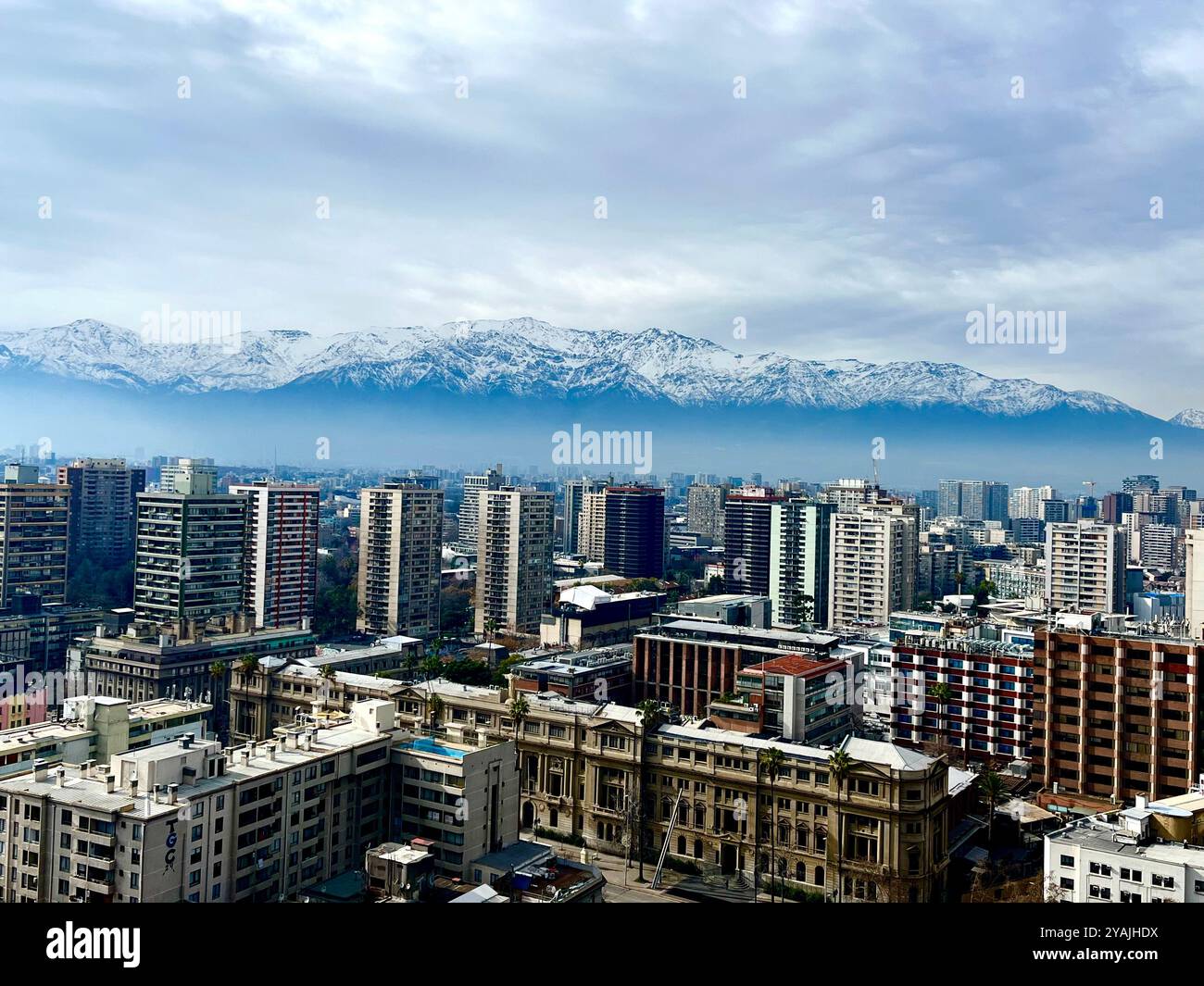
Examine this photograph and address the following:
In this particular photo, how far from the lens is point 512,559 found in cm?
3466

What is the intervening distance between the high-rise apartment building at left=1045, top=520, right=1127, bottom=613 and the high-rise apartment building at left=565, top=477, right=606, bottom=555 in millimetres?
28002

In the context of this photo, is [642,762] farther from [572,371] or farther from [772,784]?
[572,371]

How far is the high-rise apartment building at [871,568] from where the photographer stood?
107 feet

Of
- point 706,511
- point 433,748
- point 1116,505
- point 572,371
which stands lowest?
point 433,748

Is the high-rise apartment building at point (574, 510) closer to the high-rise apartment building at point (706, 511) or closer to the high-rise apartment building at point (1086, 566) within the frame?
the high-rise apartment building at point (706, 511)

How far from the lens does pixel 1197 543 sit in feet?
63.0

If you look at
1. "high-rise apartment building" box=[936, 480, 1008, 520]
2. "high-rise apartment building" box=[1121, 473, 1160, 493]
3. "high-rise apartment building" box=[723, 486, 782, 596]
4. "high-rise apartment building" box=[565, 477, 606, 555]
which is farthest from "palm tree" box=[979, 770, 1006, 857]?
"high-rise apartment building" box=[936, 480, 1008, 520]

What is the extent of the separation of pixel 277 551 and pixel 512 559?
8.32m

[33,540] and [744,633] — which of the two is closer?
[744,633]

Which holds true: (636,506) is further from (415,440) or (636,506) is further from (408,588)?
(415,440)

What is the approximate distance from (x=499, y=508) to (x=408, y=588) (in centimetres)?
461

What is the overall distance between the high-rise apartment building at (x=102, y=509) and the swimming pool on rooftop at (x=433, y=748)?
32.7 meters

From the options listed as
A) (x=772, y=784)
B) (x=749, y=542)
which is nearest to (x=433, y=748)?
(x=772, y=784)
